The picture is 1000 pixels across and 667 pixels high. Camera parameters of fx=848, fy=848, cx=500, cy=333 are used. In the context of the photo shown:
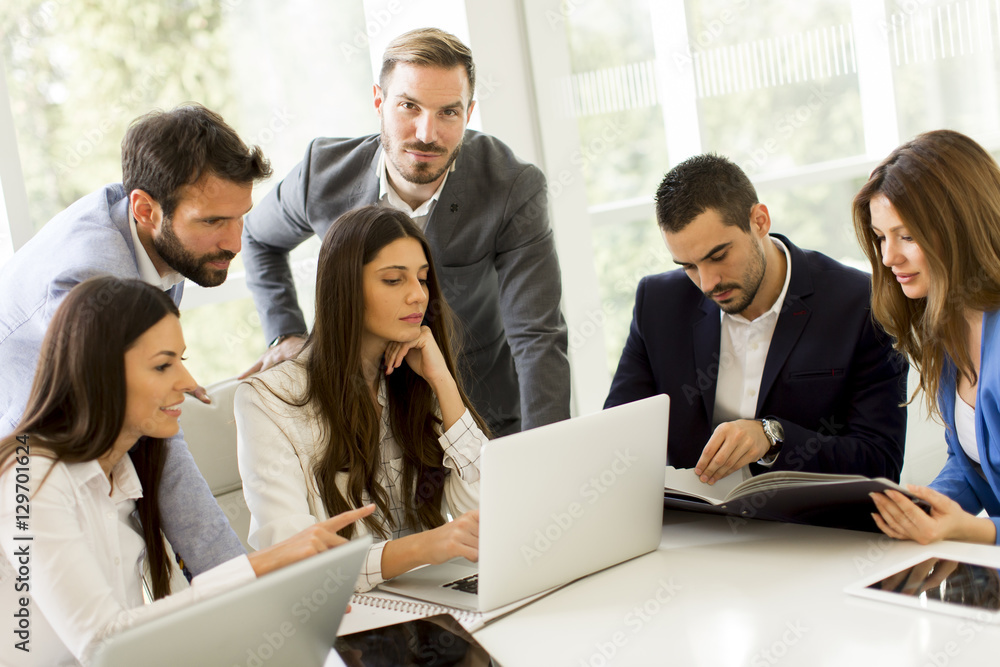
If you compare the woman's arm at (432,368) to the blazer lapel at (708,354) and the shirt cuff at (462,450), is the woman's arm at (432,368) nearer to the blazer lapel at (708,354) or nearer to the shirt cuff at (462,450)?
the shirt cuff at (462,450)

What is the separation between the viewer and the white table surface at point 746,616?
3.59 ft

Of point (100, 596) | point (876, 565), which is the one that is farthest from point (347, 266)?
point (876, 565)

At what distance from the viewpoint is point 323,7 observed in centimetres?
336

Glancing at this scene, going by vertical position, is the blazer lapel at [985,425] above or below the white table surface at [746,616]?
above

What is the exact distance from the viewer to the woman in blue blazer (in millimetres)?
1674

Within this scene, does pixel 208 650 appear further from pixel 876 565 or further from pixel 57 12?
pixel 57 12

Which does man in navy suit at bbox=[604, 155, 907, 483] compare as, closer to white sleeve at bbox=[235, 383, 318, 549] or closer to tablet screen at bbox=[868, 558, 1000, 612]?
tablet screen at bbox=[868, 558, 1000, 612]

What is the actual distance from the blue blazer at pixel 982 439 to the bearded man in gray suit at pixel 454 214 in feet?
3.12

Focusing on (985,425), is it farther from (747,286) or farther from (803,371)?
(747,286)

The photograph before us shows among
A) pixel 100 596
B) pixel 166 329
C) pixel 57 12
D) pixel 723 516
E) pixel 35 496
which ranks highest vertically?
pixel 57 12

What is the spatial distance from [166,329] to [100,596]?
44 centimetres
